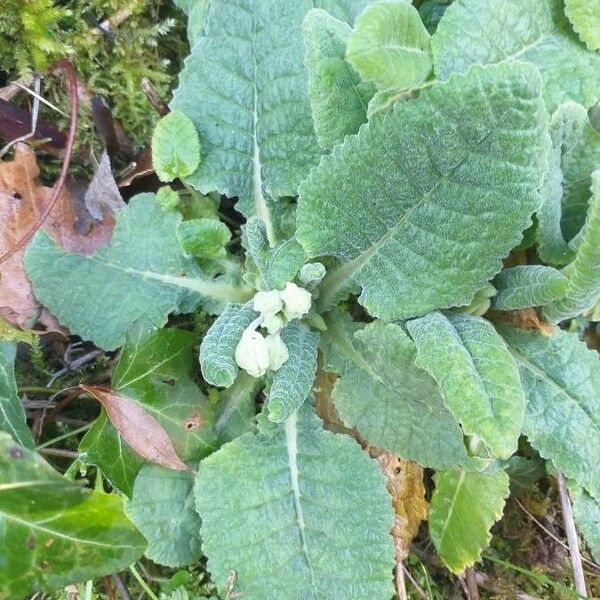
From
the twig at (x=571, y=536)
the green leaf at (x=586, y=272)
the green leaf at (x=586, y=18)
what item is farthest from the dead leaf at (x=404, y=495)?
the green leaf at (x=586, y=18)

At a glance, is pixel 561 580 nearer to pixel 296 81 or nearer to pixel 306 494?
pixel 306 494

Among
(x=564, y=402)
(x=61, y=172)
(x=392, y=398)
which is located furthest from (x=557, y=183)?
(x=61, y=172)

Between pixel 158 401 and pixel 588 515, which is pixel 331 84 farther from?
pixel 588 515

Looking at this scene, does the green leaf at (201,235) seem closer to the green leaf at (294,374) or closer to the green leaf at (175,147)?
the green leaf at (175,147)

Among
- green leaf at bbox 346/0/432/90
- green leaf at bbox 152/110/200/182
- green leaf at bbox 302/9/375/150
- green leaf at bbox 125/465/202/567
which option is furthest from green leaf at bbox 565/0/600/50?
green leaf at bbox 125/465/202/567

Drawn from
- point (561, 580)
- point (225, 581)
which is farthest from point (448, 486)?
point (225, 581)

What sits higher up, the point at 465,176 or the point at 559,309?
the point at 465,176

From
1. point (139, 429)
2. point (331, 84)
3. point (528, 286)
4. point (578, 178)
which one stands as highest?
point (331, 84)
